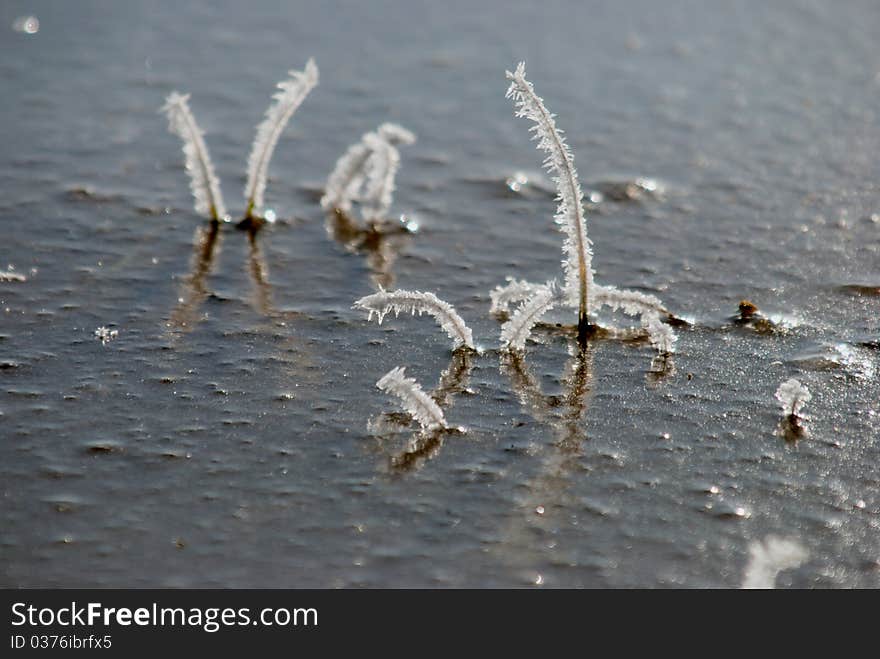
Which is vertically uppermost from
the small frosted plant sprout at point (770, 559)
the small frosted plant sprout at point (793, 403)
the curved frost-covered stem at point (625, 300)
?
the curved frost-covered stem at point (625, 300)

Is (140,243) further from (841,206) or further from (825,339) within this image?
(841,206)

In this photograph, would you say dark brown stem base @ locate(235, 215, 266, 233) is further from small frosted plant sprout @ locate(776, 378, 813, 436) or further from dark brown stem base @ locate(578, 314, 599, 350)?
small frosted plant sprout @ locate(776, 378, 813, 436)

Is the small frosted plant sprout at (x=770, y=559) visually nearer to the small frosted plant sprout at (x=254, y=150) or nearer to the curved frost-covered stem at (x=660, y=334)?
the curved frost-covered stem at (x=660, y=334)

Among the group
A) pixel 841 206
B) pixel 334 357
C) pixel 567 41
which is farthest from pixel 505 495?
pixel 567 41

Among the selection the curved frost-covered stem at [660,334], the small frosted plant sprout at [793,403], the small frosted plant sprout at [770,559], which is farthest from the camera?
the curved frost-covered stem at [660,334]

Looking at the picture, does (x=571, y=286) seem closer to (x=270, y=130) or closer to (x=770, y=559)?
(x=770, y=559)

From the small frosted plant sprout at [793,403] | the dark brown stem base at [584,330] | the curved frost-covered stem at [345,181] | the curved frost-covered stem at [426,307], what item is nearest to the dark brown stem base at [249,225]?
the curved frost-covered stem at [345,181]

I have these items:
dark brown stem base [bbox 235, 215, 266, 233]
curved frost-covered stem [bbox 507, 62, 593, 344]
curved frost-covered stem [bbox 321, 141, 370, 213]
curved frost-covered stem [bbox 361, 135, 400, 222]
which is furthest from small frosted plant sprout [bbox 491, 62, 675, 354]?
dark brown stem base [bbox 235, 215, 266, 233]
